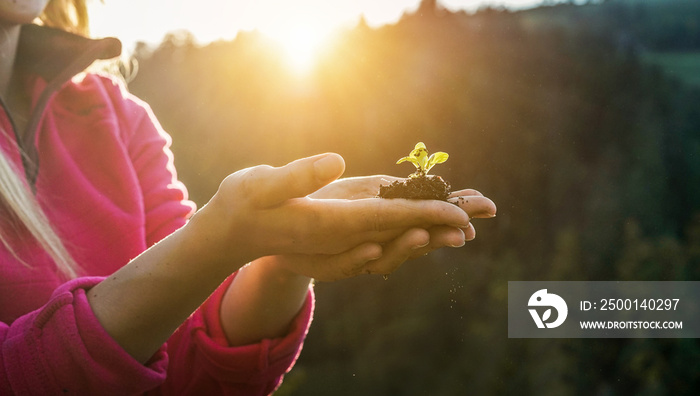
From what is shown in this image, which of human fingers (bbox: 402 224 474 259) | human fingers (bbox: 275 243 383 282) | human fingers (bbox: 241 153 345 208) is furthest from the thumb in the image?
human fingers (bbox: 402 224 474 259)

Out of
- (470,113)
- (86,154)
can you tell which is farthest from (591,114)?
(86,154)

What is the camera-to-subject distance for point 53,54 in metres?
2.28

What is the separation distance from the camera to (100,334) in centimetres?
149

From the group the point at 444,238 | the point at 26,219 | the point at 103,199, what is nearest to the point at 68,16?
the point at 103,199

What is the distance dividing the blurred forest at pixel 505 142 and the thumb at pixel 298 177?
6666mm

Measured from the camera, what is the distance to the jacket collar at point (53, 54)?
2.25 meters

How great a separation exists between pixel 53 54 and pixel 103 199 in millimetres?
655

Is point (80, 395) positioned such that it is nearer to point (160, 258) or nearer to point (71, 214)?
point (160, 258)

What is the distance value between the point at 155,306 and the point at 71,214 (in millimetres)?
896

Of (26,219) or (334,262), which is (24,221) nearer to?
(26,219)

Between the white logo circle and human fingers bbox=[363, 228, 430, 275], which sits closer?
human fingers bbox=[363, 228, 430, 275]

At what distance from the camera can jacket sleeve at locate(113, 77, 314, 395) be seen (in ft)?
6.67

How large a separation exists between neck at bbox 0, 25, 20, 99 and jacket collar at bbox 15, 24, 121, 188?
0.09ft

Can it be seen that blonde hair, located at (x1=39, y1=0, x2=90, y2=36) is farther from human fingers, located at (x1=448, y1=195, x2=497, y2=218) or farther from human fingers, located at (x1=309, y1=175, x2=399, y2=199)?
human fingers, located at (x1=448, y1=195, x2=497, y2=218)
